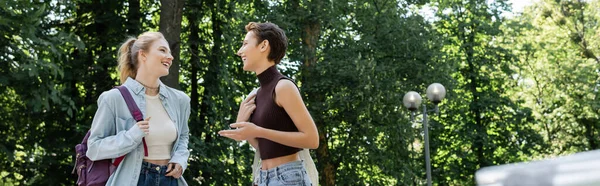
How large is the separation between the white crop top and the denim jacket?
0.10 feet

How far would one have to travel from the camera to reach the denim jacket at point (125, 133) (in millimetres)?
4574

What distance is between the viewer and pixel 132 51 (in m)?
5.02

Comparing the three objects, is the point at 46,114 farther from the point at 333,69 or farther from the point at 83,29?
the point at 333,69

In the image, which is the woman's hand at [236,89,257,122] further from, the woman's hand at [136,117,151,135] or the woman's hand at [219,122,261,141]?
the woman's hand at [136,117,151,135]

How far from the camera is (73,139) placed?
687 inches

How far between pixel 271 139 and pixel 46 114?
47.7ft

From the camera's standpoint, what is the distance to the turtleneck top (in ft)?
13.0

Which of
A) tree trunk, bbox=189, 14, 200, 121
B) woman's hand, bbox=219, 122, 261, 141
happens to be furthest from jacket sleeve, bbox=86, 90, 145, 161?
tree trunk, bbox=189, 14, 200, 121

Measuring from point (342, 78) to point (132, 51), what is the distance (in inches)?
646

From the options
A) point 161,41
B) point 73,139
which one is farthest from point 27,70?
point 161,41

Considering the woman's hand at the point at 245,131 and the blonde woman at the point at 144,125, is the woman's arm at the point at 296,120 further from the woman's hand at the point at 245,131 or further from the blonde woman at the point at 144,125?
the blonde woman at the point at 144,125

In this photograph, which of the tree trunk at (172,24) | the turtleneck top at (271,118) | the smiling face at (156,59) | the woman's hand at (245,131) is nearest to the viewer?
the woman's hand at (245,131)

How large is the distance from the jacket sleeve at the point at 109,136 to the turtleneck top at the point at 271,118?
76 centimetres

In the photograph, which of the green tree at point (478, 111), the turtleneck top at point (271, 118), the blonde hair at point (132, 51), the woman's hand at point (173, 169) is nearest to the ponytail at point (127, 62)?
the blonde hair at point (132, 51)
